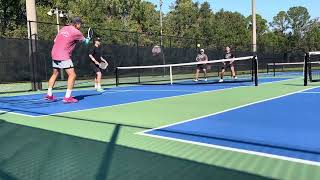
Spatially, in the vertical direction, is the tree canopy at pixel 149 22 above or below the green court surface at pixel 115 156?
above

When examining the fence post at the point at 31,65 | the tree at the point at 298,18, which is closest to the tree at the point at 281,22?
the tree at the point at 298,18

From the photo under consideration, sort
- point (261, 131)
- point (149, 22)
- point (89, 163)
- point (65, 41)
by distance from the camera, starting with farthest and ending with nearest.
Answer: point (149, 22), point (65, 41), point (261, 131), point (89, 163)

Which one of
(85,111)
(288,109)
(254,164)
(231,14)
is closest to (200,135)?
(254,164)

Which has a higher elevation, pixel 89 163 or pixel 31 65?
pixel 31 65

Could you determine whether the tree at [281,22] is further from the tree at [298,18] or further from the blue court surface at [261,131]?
the blue court surface at [261,131]

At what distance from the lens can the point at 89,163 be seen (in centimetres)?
472

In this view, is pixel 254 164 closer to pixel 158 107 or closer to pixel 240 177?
pixel 240 177

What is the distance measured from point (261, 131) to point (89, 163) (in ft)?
8.19

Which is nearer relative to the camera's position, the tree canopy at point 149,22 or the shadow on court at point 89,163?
the shadow on court at point 89,163

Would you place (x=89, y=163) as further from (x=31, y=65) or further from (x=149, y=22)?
(x=149, y=22)

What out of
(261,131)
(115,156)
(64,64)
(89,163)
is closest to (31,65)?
(64,64)

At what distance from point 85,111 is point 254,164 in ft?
16.7

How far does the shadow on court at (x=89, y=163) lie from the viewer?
4242 mm

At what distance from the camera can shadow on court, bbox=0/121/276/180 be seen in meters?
4.24
